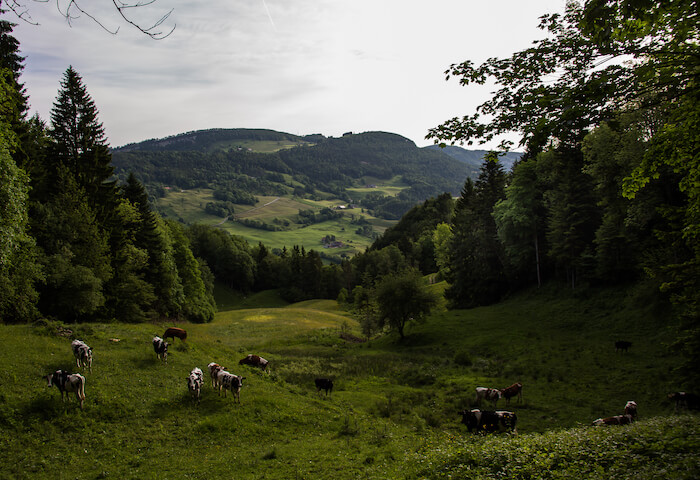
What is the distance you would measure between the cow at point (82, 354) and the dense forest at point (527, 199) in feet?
17.5

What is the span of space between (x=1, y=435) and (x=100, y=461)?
11.3 ft

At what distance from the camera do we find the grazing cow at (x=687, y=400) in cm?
1784

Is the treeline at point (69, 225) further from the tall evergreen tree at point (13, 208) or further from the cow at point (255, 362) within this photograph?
the cow at point (255, 362)

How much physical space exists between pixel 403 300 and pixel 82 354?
108ft

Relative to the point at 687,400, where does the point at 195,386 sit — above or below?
above

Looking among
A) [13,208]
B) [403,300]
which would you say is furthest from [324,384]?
[403,300]

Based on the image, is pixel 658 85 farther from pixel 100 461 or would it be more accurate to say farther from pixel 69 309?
pixel 69 309

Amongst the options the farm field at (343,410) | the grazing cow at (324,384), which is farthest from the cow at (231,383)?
the grazing cow at (324,384)

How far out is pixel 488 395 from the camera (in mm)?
21531

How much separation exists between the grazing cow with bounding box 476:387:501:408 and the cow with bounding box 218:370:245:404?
13213 mm

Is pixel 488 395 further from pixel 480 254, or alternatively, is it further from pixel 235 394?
pixel 480 254

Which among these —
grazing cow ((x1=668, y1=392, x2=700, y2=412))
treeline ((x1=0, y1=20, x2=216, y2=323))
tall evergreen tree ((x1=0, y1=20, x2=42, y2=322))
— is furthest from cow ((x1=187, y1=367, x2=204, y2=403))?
grazing cow ((x1=668, y1=392, x2=700, y2=412))

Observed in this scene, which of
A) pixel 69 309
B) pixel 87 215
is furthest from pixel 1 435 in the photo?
pixel 87 215

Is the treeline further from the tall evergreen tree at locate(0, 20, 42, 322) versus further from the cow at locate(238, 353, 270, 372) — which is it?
the cow at locate(238, 353, 270, 372)
